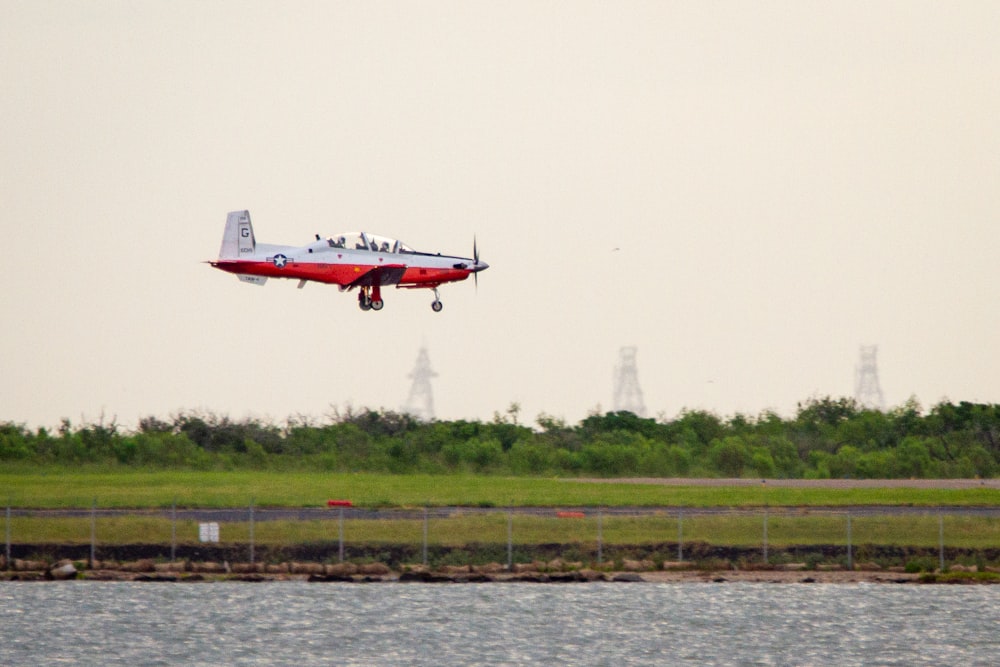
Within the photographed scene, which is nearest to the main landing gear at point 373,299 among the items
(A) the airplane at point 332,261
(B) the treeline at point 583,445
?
(A) the airplane at point 332,261

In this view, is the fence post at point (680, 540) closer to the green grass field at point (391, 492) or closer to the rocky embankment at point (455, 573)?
the rocky embankment at point (455, 573)

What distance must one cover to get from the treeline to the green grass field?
596 centimetres

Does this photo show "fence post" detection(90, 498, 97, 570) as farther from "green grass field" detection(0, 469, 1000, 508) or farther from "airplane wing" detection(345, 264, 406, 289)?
"airplane wing" detection(345, 264, 406, 289)

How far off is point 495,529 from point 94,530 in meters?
14.3

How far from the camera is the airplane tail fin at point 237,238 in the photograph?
260 feet

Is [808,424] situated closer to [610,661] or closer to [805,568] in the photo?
[805,568]

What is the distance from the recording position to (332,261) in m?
80.4

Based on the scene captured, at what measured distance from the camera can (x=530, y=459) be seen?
103375mm

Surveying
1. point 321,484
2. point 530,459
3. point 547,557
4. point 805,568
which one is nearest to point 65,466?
point 321,484

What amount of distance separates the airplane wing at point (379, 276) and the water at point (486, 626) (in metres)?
13.2

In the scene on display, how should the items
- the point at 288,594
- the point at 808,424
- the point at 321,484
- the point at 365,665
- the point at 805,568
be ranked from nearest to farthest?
1. the point at 365,665
2. the point at 805,568
3. the point at 288,594
4. the point at 321,484
5. the point at 808,424

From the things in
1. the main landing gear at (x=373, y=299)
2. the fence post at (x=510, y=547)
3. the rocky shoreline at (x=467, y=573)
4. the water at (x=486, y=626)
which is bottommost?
the water at (x=486, y=626)

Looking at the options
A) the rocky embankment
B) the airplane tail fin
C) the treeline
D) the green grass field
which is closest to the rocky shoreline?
the rocky embankment

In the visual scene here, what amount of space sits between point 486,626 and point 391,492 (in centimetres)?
2220
